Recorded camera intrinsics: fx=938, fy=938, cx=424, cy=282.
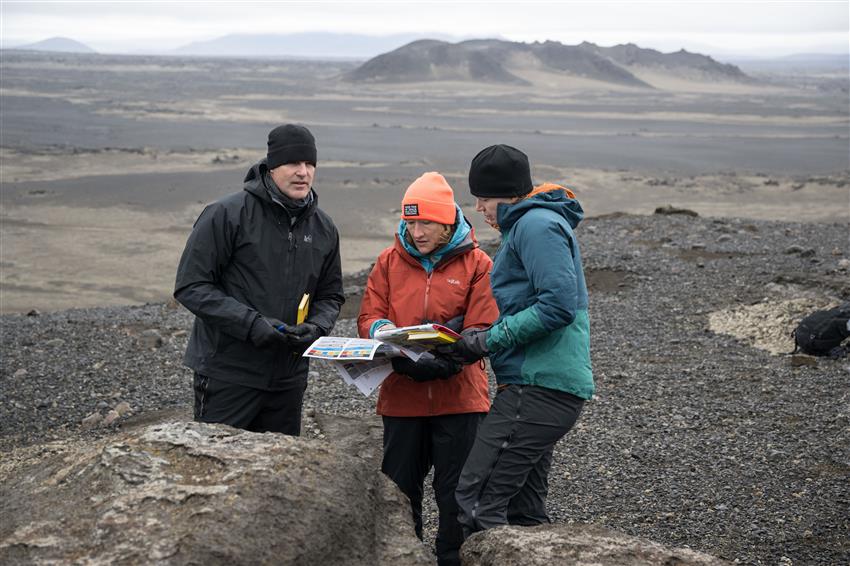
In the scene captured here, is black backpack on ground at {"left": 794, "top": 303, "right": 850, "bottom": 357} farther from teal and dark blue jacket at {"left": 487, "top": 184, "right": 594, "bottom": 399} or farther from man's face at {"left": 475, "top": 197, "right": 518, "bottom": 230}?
man's face at {"left": 475, "top": 197, "right": 518, "bottom": 230}

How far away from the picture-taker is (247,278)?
4156 millimetres

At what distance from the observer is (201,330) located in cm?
420

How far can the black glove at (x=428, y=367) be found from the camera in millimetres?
3941

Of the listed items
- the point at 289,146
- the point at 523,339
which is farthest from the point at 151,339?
the point at 523,339

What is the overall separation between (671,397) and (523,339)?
4.59 meters

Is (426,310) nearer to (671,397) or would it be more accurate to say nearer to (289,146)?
(289,146)

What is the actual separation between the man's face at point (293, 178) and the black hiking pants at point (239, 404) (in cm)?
88

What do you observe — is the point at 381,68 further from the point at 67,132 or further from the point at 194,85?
the point at 67,132

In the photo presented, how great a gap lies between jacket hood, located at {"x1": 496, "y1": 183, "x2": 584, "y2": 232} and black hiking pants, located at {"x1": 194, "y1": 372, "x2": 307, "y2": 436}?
1282 mm

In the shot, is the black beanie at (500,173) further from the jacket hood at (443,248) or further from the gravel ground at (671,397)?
the gravel ground at (671,397)

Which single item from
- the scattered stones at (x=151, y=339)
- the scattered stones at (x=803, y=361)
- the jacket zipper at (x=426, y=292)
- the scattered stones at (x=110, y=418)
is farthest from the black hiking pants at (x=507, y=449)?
the scattered stones at (x=151, y=339)

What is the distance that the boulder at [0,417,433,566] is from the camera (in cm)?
295

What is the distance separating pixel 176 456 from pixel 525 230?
1.55m

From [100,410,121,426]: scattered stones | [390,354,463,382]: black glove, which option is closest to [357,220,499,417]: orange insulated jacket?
[390,354,463,382]: black glove
